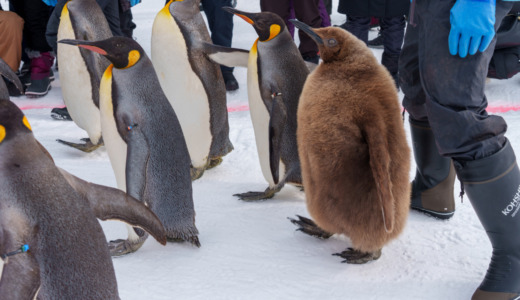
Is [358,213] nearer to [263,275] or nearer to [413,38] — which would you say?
[263,275]

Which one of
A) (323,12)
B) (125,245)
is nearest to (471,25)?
(125,245)

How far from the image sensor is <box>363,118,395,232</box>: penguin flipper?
1.60 metres

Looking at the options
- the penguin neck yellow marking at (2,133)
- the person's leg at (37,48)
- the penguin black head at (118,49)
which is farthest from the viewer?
the person's leg at (37,48)

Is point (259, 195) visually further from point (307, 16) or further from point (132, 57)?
point (307, 16)

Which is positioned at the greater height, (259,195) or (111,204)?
(111,204)

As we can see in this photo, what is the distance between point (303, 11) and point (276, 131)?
1.70 m

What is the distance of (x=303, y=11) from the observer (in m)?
3.71

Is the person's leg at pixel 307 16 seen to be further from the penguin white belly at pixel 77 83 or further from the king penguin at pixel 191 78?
the penguin white belly at pixel 77 83

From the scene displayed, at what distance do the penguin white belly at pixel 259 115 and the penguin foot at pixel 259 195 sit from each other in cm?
2

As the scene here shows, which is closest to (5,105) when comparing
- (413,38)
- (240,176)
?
(413,38)

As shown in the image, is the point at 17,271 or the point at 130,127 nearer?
the point at 17,271

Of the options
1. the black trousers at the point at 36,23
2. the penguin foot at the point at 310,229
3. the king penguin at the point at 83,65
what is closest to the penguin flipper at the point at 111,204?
the penguin foot at the point at 310,229

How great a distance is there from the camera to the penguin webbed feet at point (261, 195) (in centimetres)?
235

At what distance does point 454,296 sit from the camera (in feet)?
5.41
